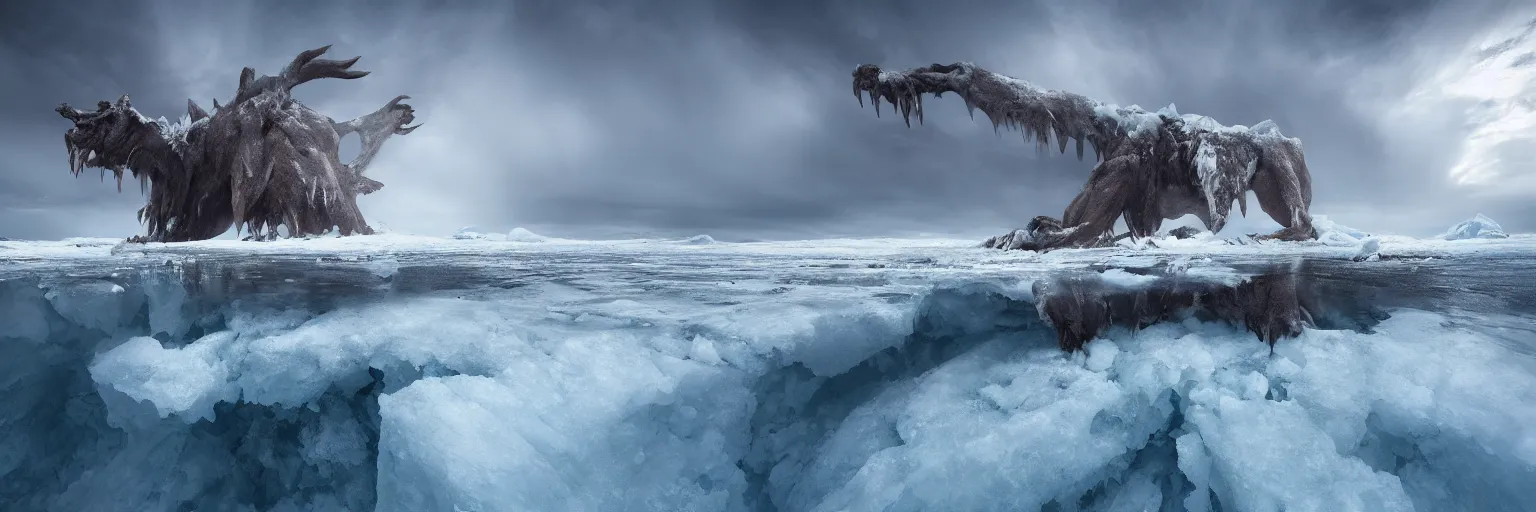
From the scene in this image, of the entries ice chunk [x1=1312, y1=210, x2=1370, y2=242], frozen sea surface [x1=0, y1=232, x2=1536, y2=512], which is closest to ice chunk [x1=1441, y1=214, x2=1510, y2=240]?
ice chunk [x1=1312, y1=210, x2=1370, y2=242]

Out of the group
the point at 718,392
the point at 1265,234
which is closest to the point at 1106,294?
the point at 718,392

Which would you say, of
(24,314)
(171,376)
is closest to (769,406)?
(171,376)

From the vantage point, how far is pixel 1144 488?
2.92 m

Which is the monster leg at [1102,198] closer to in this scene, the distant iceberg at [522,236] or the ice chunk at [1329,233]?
the ice chunk at [1329,233]

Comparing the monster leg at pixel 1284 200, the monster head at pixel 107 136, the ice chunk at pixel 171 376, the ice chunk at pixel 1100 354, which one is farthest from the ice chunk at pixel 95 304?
the monster leg at pixel 1284 200

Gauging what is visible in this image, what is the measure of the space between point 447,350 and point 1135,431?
11.2 feet

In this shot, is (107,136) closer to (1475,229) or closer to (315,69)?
(315,69)

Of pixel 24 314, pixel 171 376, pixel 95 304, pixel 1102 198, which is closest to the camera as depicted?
pixel 171 376

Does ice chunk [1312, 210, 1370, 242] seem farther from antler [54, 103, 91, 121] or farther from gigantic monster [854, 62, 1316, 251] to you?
antler [54, 103, 91, 121]

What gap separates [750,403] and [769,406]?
265 mm

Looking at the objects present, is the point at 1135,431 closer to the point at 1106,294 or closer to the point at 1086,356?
the point at 1086,356

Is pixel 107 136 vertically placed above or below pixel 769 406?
above

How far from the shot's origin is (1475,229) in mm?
19125

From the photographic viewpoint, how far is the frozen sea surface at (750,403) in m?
2.74
